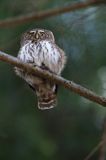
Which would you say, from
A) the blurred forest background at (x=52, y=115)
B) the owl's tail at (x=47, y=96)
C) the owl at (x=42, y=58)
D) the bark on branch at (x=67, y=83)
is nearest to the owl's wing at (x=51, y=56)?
the owl at (x=42, y=58)

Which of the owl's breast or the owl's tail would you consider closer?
the owl's breast

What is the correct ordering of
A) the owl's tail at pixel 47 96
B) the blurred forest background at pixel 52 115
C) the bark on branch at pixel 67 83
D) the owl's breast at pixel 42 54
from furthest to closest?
the blurred forest background at pixel 52 115, the owl's tail at pixel 47 96, the owl's breast at pixel 42 54, the bark on branch at pixel 67 83

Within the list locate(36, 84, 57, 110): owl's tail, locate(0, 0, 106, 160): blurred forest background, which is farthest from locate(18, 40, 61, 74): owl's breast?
locate(0, 0, 106, 160): blurred forest background

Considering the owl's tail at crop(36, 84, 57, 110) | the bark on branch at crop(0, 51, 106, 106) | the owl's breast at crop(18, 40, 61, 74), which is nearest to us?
the bark on branch at crop(0, 51, 106, 106)

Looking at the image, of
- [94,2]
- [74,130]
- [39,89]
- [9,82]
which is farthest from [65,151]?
[94,2]

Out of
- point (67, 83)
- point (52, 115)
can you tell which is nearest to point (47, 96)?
point (67, 83)

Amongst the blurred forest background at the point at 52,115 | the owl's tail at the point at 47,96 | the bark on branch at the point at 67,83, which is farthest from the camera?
the blurred forest background at the point at 52,115

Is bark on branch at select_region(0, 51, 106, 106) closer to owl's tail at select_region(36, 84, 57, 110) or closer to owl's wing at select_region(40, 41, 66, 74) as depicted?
owl's wing at select_region(40, 41, 66, 74)

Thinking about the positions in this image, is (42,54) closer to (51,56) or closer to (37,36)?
(51,56)

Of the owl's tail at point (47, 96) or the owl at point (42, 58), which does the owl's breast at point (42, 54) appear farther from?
the owl's tail at point (47, 96)

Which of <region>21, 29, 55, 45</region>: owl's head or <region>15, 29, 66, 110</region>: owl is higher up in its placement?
<region>21, 29, 55, 45</region>: owl's head
